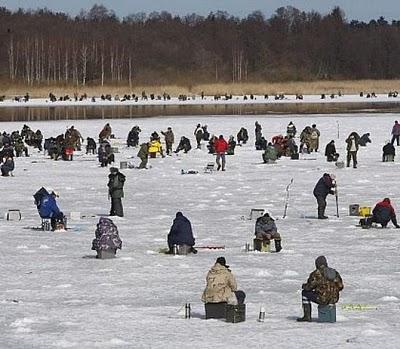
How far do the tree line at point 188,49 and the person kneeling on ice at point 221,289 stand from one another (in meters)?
114

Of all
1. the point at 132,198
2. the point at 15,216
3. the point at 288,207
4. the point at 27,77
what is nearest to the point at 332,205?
the point at 288,207

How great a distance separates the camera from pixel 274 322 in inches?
570

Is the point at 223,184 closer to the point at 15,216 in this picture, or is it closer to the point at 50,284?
the point at 15,216

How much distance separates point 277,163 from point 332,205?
43.1 ft

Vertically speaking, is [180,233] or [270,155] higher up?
[270,155]

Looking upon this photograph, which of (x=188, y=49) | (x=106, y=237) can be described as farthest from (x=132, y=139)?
(x=188, y=49)

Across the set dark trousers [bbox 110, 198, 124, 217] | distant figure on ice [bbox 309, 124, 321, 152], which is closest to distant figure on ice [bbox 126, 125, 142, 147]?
distant figure on ice [bbox 309, 124, 321, 152]

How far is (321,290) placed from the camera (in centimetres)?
1459

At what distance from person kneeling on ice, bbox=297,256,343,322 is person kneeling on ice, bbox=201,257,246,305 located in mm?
937

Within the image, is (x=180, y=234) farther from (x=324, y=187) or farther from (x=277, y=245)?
(x=324, y=187)

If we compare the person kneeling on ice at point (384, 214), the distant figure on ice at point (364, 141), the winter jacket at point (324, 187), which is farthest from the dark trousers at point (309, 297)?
the distant figure on ice at point (364, 141)

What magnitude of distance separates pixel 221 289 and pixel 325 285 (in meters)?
1.46

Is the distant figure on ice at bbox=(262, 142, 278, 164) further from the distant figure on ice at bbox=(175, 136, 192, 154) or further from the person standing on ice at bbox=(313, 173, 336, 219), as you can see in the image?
the person standing on ice at bbox=(313, 173, 336, 219)

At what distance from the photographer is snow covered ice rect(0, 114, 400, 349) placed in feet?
45.5
